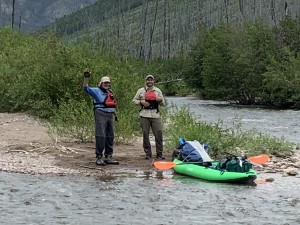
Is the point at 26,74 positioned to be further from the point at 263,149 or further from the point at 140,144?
the point at 263,149

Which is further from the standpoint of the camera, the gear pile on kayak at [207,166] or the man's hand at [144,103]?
the man's hand at [144,103]

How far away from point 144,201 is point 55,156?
499cm

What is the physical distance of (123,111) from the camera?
1878 cm

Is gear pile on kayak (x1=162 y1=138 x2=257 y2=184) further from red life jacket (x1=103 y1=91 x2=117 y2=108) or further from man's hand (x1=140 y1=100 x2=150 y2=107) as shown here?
red life jacket (x1=103 y1=91 x2=117 y2=108)

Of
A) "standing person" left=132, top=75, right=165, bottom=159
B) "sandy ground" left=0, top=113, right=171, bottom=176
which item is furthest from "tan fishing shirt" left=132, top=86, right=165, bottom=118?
"sandy ground" left=0, top=113, right=171, bottom=176

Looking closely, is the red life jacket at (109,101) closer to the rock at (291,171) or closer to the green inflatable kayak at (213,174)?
the green inflatable kayak at (213,174)

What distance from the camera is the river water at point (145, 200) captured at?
9461 mm

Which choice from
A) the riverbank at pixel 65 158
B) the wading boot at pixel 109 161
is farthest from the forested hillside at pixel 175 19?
the wading boot at pixel 109 161

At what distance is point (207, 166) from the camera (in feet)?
43.1

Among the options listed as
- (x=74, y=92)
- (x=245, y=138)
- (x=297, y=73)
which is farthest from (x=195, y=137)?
(x=297, y=73)

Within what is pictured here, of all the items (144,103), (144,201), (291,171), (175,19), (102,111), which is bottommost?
(144,201)

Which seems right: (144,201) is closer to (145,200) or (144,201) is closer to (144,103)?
(145,200)

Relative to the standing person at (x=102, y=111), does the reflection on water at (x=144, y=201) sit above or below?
below

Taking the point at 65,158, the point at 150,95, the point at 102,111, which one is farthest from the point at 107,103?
the point at 65,158
